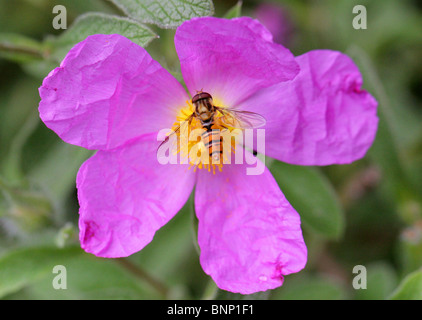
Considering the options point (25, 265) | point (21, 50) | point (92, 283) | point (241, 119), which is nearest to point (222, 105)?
point (241, 119)

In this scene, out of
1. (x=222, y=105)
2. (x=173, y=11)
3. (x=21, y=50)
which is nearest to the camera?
(x=173, y=11)

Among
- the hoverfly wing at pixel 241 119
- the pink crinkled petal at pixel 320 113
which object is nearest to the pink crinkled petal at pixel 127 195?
the hoverfly wing at pixel 241 119

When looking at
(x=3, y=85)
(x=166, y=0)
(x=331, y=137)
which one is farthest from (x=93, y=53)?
(x=3, y=85)

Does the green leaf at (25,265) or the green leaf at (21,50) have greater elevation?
the green leaf at (21,50)

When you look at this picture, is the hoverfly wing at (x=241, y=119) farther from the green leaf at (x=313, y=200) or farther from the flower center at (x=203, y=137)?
the green leaf at (x=313, y=200)

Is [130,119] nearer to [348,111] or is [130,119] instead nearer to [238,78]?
[238,78]

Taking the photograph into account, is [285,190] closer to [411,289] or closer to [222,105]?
[222,105]

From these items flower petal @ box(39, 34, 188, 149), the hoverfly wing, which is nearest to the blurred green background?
flower petal @ box(39, 34, 188, 149)
